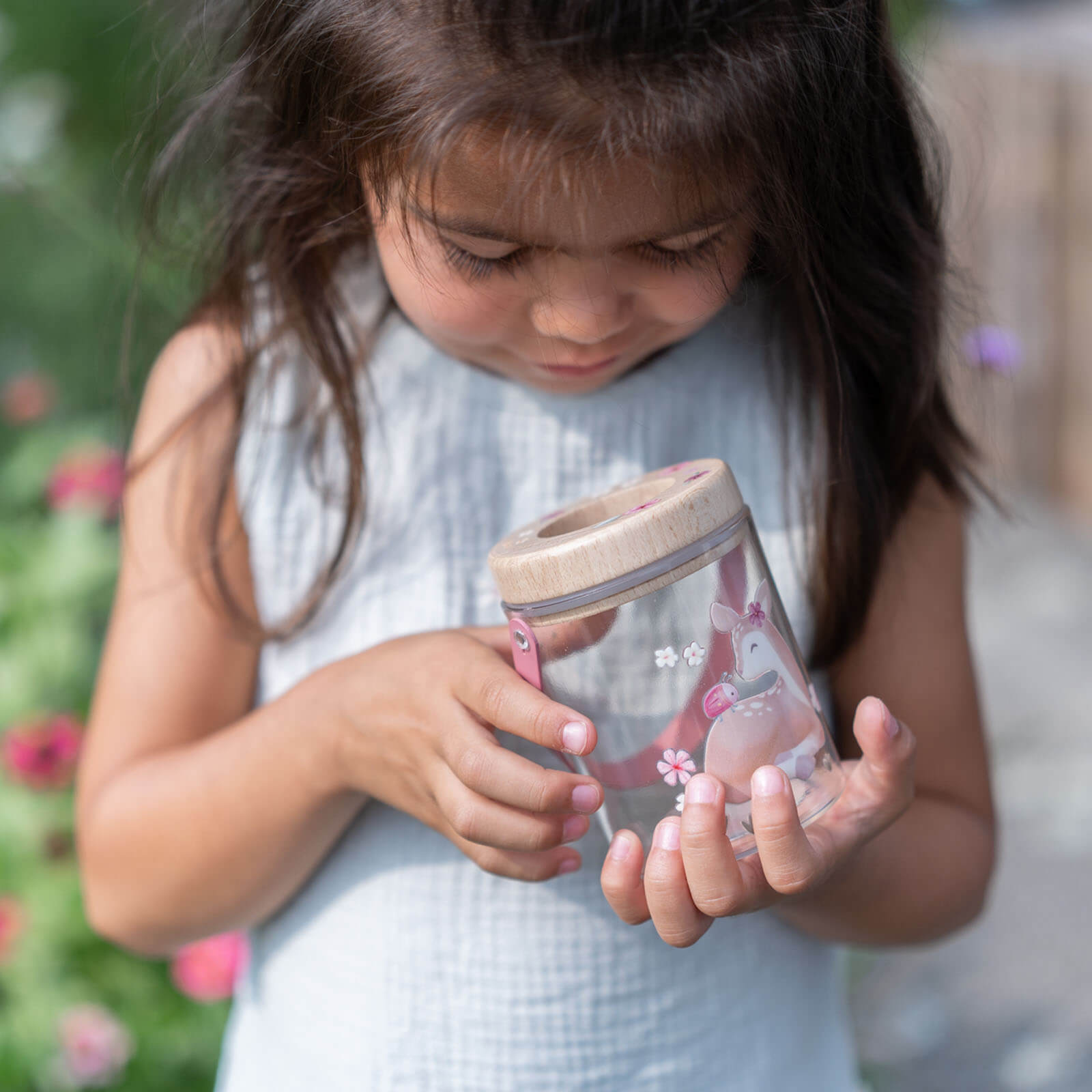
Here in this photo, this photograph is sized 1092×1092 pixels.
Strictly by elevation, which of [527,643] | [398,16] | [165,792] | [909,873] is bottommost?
[909,873]

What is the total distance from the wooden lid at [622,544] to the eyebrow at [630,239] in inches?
5.9

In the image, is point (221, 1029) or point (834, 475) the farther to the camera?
point (221, 1029)

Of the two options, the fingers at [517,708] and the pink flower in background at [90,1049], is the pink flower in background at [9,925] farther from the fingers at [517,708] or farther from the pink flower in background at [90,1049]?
the fingers at [517,708]

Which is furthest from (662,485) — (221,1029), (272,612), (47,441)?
(47,441)

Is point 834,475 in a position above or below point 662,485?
below

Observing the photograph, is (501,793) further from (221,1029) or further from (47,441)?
(47,441)

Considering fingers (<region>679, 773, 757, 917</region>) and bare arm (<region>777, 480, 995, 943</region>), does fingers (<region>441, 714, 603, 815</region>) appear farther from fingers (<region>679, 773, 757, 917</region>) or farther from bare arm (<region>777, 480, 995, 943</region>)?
bare arm (<region>777, 480, 995, 943</region>)

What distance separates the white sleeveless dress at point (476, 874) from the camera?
0.99m

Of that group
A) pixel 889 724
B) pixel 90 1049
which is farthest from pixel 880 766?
pixel 90 1049

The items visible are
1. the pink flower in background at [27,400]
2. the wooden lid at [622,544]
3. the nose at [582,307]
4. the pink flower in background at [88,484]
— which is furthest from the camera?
the pink flower in background at [27,400]

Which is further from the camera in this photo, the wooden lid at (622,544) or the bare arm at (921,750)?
the bare arm at (921,750)

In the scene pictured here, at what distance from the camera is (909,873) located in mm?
999

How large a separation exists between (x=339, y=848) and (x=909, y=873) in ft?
1.64

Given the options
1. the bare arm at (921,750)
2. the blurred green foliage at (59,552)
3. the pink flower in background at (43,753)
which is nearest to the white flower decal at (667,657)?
the bare arm at (921,750)
